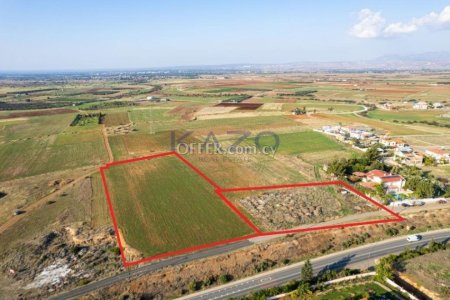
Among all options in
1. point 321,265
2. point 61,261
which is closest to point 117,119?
point 61,261

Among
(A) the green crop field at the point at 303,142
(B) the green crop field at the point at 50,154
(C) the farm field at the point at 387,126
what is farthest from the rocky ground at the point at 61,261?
(C) the farm field at the point at 387,126

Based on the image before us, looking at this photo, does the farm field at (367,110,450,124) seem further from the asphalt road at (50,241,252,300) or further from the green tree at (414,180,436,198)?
the asphalt road at (50,241,252,300)

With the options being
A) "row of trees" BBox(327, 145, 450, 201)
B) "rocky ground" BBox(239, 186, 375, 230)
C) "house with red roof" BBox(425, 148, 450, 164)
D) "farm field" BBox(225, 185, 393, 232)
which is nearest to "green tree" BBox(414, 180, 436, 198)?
"row of trees" BBox(327, 145, 450, 201)

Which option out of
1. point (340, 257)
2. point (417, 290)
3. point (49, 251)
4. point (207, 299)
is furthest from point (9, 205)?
point (417, 290)

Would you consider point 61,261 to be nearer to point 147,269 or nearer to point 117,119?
point 147,269

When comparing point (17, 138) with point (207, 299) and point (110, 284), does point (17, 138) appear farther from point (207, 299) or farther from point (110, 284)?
point (207, 299)

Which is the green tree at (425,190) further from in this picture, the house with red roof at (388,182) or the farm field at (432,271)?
the farm field at (432,271)
